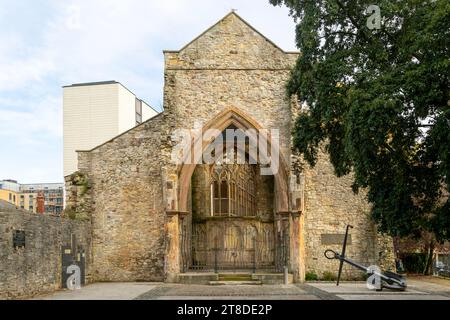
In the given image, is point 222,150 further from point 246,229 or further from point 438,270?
point 438,270

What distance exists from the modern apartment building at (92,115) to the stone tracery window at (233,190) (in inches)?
683

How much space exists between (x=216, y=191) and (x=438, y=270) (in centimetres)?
949

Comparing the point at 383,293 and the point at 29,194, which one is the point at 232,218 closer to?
the point at 383,293

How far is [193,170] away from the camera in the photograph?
19641 mm

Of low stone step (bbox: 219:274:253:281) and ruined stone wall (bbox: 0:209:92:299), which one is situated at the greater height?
ruined stone wall (bbox: 0:209:92:299)

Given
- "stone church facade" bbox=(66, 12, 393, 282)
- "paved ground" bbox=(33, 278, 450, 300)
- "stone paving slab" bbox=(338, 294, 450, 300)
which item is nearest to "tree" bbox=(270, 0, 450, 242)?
"stone paving slab" bbox=(338, 294, 450, 300)

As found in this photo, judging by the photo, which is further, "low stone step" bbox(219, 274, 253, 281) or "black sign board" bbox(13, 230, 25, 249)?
"low stone step" bbox(219, 274, 253, 281)

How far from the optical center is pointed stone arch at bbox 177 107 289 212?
751 inches

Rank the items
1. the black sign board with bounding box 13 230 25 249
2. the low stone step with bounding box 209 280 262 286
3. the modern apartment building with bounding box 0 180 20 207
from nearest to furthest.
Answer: the black sign board with bounding box 13 230 25 249 → the low stone step with bounding box 209 280 262 286 → the modern apartment building with bounding box 0 180 20 207

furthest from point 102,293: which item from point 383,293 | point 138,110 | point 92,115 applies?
point 138,110

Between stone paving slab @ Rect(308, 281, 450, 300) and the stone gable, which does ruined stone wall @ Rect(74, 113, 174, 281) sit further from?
stone paving slab @ Rect(308, 281, 450, 300)

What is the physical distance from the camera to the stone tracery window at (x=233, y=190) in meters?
23.0

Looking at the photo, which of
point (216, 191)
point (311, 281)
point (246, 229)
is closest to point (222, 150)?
point (216, 191)

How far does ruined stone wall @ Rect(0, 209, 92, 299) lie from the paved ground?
0.54 m
